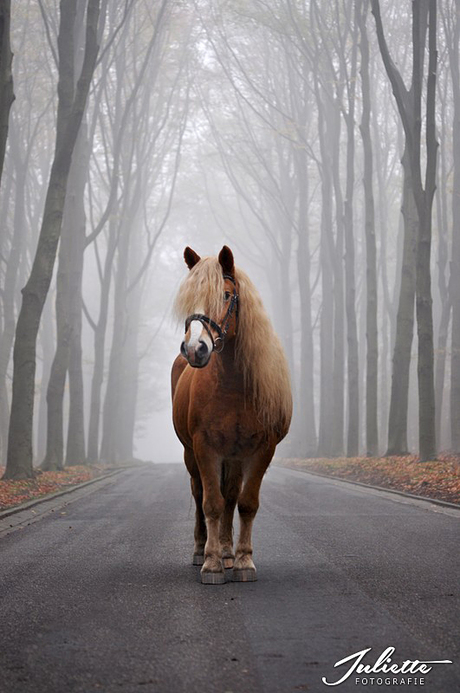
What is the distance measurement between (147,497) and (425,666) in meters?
10.5

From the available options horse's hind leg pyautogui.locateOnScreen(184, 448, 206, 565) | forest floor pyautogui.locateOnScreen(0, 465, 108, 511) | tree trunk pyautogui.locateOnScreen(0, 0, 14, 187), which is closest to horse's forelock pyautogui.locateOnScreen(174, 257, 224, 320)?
horse's hind leg pyautogui.locateOnScreen(184, 448, 206, 565)

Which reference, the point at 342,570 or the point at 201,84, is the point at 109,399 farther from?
the point at 342,570

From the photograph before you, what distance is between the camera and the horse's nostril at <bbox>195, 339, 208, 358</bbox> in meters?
5.46

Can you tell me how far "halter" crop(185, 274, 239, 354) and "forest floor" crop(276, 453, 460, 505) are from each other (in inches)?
262

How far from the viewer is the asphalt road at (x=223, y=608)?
3.70 m

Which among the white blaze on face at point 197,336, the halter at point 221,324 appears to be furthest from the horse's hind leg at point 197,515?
the white blaze on face at point 197,336

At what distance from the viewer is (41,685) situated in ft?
11.7

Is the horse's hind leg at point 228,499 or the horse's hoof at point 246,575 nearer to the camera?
the horse's hoof at point 246,575

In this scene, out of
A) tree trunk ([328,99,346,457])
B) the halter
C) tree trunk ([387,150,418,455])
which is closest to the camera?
the halter

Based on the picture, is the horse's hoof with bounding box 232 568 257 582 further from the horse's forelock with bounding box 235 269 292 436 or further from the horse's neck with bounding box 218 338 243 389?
the horse's neck with bounding box 218 338 243 389

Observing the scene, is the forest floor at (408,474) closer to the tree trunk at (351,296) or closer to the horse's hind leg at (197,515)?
the tree trunk at (351,296)

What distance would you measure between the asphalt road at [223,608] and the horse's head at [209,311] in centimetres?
164

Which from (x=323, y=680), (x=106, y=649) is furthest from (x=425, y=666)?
(x=106, y=649)

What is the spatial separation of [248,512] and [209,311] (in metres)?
1.65
